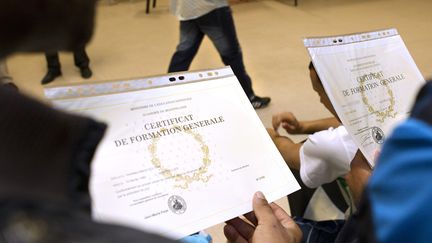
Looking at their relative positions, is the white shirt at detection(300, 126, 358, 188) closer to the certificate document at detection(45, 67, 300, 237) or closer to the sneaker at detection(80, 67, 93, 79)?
the certificate document at detection(45, 67, 300, 237)

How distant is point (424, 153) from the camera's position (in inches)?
11.4

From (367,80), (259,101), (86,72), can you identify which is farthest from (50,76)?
(367,80)

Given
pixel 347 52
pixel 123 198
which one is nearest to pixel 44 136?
pixel 123 198

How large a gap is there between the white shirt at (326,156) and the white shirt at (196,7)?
1088 millimetres

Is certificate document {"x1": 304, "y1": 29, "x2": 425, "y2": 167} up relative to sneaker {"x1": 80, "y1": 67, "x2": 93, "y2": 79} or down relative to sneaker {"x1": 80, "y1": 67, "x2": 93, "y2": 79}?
up

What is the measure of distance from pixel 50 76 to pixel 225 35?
116 cm

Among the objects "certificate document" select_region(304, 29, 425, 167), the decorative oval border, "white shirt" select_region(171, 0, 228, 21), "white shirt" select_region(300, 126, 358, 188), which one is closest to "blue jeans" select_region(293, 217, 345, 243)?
"white shirt" select_region(300, 126, 358, 188)

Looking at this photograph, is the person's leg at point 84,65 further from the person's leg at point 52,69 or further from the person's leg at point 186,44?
the person's leg at point 186,44

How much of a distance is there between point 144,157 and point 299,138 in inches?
58.1

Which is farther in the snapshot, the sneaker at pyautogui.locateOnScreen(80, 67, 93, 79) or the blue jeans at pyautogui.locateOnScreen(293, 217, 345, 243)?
the sneaker at pyautogui.locateOnScreen(80, 67, 93, 79)

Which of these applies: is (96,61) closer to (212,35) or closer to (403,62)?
(212,35)

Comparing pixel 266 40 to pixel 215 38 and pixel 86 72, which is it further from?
pixel 86 72

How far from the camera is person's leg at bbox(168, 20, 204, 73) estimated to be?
87.7 inches

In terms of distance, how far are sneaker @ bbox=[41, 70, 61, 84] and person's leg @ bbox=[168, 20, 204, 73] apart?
2.78 feet
